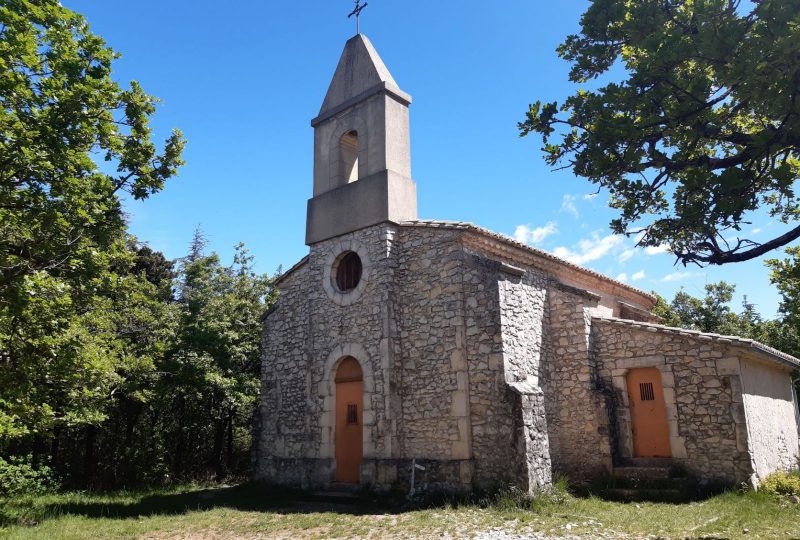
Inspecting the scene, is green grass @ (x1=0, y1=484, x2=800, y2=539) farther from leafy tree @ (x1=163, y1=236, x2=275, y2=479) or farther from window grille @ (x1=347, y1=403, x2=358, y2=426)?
leafy tree @ (x1=163, y1=236, x2=275, y2=479)

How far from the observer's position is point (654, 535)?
8086 millimetres

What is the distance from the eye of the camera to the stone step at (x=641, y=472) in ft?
37.7

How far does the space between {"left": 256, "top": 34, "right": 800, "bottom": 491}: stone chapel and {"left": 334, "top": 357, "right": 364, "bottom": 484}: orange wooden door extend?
0.04 metres

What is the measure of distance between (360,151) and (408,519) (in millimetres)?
8908

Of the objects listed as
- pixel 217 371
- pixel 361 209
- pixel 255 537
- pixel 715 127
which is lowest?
pixel 255 537

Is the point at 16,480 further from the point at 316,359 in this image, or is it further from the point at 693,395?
the point at 693,395

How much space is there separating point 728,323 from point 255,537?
80.1ft

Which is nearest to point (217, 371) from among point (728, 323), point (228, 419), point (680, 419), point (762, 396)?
point (228, 419)

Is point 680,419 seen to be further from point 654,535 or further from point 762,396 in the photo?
point 654,535

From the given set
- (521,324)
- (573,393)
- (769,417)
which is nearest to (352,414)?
(521,324)

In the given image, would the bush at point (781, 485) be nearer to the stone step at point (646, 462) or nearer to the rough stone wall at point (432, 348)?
the stone step at point (646, 462)

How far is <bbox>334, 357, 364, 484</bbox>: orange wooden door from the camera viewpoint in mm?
13156

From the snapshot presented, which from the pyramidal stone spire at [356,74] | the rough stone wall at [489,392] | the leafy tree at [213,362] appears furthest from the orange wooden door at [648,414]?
the leafy tree at [213,362]

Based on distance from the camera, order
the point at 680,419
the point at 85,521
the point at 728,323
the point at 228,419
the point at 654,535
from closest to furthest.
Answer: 1. the point at 654,535
2. the point at 85,521
3. the point at 680,419
4. the point at 228,419
5. the point at 728,323
